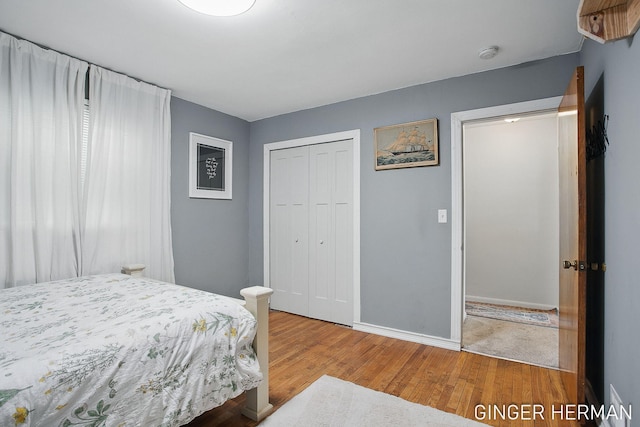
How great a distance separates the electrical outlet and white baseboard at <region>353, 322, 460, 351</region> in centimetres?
124

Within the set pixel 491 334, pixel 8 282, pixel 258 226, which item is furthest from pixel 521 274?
pixel 8 282

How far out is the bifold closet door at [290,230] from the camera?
3.73 m

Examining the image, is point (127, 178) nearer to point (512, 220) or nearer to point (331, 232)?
point (331, 232)

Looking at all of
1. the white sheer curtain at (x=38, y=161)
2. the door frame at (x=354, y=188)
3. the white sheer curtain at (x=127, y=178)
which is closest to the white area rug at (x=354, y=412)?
the door frame at (x=354, y=188)

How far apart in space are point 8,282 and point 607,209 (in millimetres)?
3693

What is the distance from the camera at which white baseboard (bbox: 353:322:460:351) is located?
110 inches

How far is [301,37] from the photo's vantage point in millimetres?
2180

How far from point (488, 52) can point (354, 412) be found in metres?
2.64

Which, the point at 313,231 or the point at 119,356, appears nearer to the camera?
the point at 119,356

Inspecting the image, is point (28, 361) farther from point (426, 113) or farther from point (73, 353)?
point (426, 113)

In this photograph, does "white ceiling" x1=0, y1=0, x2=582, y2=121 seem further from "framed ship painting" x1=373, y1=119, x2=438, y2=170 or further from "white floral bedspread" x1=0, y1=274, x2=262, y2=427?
"white floral bedspread" x1=0, y1=274, x2=262, y2=427

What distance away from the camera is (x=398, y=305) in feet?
10.1

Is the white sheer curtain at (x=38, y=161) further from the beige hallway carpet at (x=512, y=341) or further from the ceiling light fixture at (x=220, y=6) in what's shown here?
the beige hallway carpet at (x=512, y=341)

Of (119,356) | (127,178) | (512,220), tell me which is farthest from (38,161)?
(512,220)
